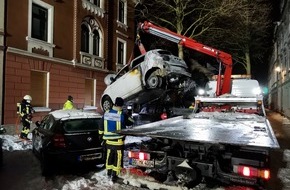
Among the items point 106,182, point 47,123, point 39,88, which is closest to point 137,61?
point 39,88

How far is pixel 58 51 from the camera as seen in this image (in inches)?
600

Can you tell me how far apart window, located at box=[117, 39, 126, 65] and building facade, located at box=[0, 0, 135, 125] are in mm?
202

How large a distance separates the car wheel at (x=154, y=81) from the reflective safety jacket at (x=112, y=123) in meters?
6.27

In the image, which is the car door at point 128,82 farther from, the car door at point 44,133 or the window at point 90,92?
the car door at point 44,133

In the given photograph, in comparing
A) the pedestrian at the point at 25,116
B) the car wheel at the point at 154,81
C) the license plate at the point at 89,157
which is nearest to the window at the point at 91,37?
the car wheel at the point at 154,81

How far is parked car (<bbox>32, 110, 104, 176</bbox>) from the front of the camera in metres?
6.39

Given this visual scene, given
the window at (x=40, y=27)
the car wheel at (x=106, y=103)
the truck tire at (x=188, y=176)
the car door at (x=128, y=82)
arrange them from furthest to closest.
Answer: the car wheel at (x=106, y=103) < the window at (x=40, y=27) < the car door at (x=128, y=82) < the truck tire at (x=188, y=176)

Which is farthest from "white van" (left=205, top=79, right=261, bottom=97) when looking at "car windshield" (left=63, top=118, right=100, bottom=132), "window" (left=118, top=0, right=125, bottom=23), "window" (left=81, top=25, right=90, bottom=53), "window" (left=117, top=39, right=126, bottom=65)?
"window" (left=118, top=0, right=125, bottom=23)

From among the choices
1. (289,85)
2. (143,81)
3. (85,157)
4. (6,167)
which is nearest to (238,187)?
(85,157)

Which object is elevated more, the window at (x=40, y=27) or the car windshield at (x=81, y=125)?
the window at (x=40, y=27)

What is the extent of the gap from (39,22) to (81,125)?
9076 mm

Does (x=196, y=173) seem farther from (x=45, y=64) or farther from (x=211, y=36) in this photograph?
(x=211, y=36)

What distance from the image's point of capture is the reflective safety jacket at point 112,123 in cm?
613

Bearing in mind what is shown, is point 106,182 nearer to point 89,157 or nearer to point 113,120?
point 89,157
